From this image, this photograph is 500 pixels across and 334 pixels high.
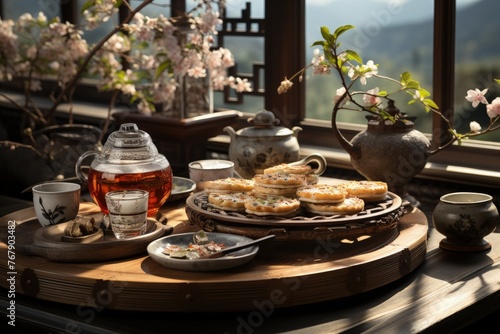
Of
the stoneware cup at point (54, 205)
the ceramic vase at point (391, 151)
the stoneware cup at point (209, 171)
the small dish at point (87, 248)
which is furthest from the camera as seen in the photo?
the stoneware cup at point (209, 171)

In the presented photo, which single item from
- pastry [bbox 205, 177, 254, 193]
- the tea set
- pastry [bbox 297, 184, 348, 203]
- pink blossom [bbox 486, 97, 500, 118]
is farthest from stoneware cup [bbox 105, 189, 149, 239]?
pink blossom [bbox 486, 97, 500, 118]

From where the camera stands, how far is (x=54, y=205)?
2.18m

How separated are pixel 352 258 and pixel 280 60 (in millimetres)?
1431

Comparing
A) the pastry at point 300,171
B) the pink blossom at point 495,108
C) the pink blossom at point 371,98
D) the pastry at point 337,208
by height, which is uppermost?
the pink blossom at point 371,98

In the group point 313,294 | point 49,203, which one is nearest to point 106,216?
point 49,203

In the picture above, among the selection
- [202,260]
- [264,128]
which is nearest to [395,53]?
[264,128]

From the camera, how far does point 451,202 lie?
2164mm

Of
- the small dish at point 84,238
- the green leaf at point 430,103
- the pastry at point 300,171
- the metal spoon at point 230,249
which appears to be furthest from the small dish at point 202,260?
the green leaf at point 430,103

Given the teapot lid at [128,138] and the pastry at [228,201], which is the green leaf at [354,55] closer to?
the pastry at [228,201]

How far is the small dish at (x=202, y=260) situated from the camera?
1840 mm

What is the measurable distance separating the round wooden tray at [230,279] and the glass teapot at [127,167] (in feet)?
0.84

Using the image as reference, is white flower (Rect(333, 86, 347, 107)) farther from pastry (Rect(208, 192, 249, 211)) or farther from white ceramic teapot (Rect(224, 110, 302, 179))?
pastry (Rect(208, 192, 249, 211))

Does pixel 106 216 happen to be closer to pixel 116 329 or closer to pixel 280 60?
pixel 116 329

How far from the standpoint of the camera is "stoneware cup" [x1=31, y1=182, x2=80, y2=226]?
2174 millimetres
